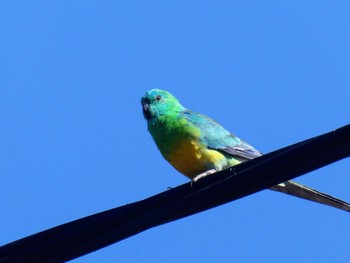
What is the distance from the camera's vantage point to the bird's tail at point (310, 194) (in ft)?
19.1

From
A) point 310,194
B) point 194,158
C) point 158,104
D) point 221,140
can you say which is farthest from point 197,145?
point 310,194

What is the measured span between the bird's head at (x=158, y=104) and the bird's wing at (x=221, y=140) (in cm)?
43

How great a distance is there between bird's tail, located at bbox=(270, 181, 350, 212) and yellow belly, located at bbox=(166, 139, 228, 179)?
74 cm

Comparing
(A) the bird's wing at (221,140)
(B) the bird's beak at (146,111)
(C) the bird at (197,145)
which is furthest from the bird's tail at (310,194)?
(B) the bird's beak at (146,111)

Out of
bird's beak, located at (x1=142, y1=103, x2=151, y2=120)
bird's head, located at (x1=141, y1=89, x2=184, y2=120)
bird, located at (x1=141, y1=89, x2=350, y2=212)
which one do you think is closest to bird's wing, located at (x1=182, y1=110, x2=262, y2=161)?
bird, located at (x1=141, y1=89, x2=350, y2=212)

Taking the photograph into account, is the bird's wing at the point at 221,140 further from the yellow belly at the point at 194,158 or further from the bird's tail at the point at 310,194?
the bird's tail at the point at 310,194

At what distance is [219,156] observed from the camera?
771cm

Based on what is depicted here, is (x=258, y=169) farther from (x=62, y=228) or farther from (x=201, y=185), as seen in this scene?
(x=62, y=228)

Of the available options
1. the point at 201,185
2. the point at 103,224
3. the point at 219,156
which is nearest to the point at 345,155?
the point at 201,185

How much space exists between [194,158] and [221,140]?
1.35 feet

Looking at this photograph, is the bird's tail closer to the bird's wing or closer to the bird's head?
the bird's wing

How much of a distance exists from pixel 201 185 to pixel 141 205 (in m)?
0.46

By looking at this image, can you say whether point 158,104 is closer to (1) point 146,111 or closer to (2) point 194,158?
(1) point 146,111

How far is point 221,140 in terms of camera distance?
786cm
